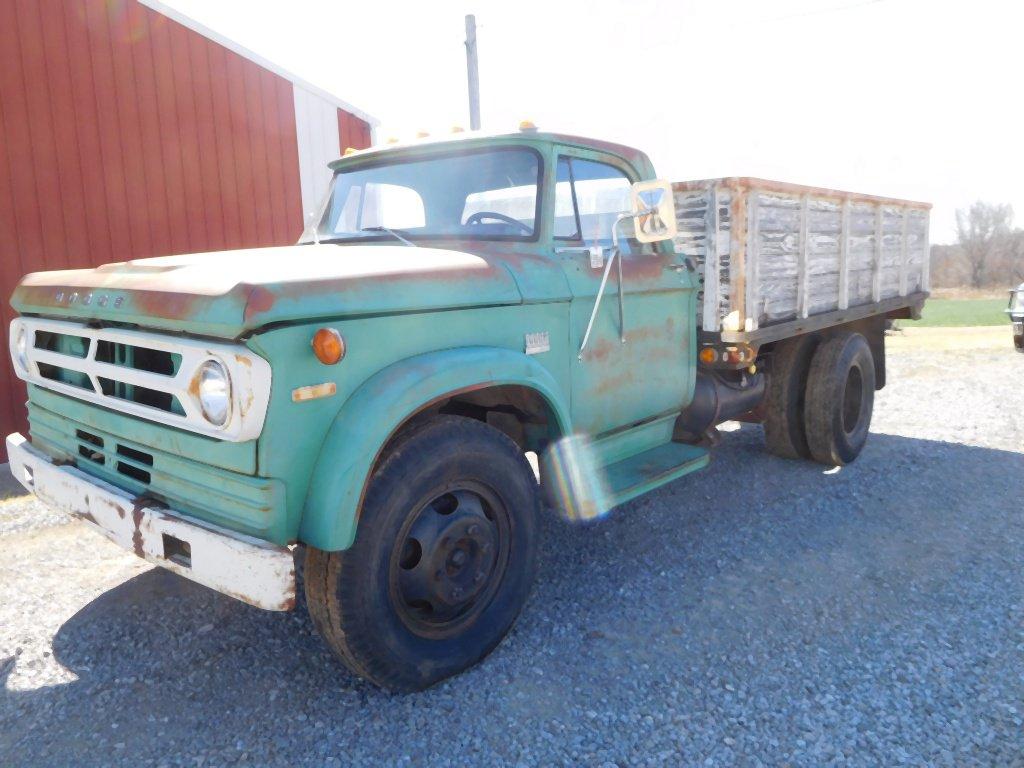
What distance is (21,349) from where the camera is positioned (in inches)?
129

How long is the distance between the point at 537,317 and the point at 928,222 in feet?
17.7

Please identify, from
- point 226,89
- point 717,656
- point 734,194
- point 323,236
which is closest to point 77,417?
point 323,236

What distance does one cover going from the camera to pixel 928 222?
6.82 meters

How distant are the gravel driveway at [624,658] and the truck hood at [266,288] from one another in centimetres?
138

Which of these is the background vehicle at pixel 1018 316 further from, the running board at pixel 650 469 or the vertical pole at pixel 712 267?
the running board at pixel 650 469

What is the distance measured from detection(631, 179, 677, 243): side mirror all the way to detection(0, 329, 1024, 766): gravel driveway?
1.69 metres

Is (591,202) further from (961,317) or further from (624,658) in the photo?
(961,317)

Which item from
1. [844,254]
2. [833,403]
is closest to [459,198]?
[844,254]

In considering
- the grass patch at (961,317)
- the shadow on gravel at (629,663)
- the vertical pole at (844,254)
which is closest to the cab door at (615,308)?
the shadow on gravel at (629,663)

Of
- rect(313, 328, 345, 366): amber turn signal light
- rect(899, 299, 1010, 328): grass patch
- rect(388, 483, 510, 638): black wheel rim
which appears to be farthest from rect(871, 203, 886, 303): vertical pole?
rect(899, 299, 1010, 328): grass patch

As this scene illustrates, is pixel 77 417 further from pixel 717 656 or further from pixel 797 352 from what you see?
pixel 797 352

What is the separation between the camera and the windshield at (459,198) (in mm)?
3363

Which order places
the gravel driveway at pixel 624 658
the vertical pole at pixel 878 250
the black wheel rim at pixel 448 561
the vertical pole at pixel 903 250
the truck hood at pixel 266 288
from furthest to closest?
the vertical pole at pixel 903 250, the vertical pole at pixel 878 250, the black wheel rim at pixel 448 561, the gravel driveway at pixel 624 658, the truck hood at pixel 266 288

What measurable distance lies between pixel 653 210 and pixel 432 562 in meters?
1.79
